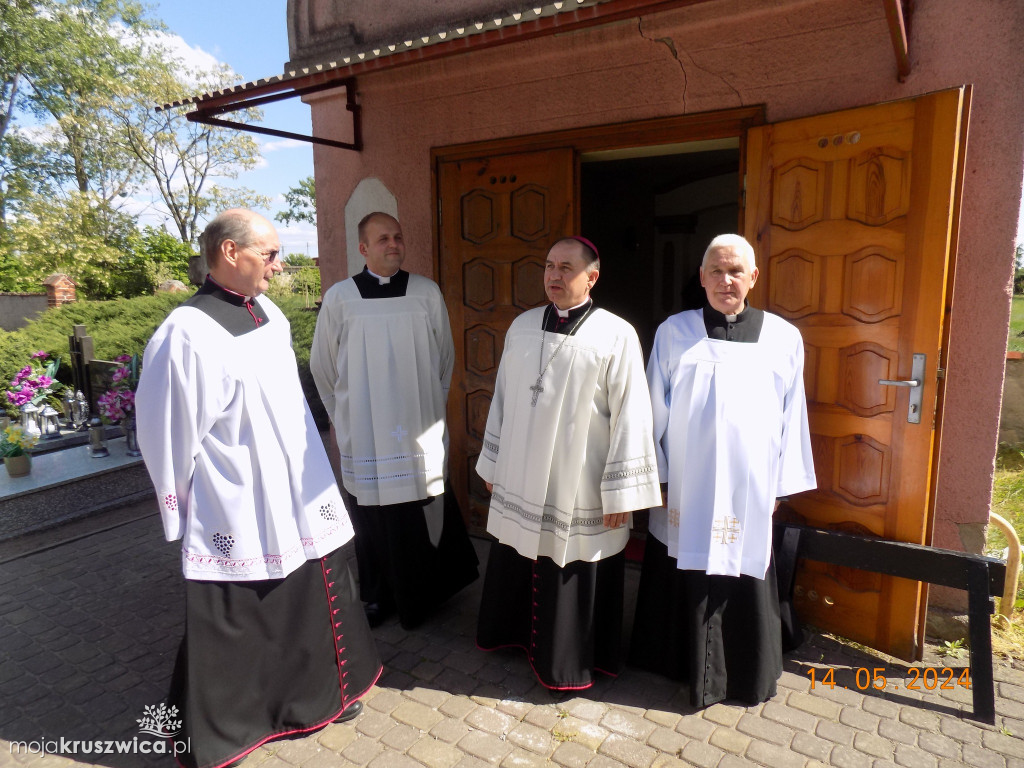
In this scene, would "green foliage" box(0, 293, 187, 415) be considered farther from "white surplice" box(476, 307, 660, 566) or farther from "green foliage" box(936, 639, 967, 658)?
"green foliage" box(936, 639, 967, 658)

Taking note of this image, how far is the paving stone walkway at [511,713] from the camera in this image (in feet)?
8.82

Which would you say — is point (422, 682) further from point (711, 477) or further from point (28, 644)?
point (28, 644)

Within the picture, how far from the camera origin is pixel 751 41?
3.54m

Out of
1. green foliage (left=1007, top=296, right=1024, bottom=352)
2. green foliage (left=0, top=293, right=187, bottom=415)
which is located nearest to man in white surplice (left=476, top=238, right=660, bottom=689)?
green foliage (left=0, top=293, right=187, bottom=415)

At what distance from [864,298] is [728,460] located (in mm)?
1081

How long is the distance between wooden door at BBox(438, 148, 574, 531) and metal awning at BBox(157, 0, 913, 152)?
3.09 feet

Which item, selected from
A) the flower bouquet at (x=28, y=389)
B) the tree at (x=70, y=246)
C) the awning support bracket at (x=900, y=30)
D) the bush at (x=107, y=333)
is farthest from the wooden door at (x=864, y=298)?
the tree at (x=70, y=246)

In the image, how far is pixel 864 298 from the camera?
10.5 feet

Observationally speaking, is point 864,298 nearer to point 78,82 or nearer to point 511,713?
point 511,713

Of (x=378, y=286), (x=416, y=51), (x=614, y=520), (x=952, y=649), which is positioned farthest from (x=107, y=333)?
(x=952, y=649)

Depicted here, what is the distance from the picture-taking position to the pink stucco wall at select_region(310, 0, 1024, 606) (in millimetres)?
3031

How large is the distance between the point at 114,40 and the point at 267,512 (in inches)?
1193

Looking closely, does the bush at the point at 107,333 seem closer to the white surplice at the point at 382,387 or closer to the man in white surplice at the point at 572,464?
the white surplice at the point at 382,387
